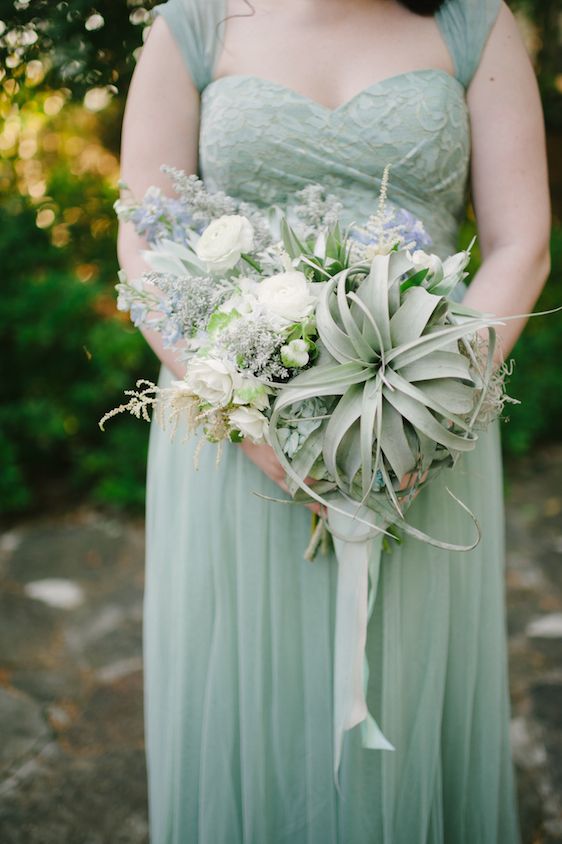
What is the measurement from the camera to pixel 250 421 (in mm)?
1290

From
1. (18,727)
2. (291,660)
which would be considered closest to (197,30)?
(291,660)

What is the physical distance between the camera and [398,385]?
121 centimetres

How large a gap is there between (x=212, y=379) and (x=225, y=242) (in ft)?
0.81

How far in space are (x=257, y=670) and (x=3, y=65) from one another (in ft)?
6.03

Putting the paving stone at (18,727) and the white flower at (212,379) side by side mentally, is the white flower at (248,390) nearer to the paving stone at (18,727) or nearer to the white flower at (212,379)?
the white flower at (212,379)

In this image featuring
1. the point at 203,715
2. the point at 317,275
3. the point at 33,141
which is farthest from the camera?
the point at 33,141

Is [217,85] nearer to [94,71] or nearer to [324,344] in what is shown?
[324,344]

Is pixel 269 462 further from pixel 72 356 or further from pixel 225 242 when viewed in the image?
pixel 72 356

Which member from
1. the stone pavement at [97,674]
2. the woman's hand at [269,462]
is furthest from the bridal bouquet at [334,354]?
the stone pavement at [97,674]

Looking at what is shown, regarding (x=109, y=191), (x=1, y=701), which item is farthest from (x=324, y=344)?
(x=109, y=191)

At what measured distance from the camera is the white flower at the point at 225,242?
52.2 inches

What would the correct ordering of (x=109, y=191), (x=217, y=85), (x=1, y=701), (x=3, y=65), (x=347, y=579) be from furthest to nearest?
(x=109, y=191), (x=1, y=701), (x=3, y=65), (x=217, y=85), (x=347, y=579)

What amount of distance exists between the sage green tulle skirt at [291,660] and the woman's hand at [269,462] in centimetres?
13

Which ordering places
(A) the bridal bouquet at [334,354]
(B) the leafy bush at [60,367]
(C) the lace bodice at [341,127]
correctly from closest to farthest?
(A) the bridal bouquet at [334,354] < (C) the lace bodice at [341,127] < (B) the leafy bush at [60,367]
